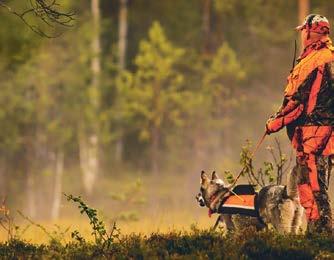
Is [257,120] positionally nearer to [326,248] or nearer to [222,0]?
[222,0]

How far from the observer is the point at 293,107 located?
9.72 meters

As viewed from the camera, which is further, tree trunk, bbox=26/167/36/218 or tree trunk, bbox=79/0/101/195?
tree trunk, bbox=79/0/101/195

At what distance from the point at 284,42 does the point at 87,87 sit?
9823mm

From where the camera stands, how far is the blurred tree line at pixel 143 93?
3656 cm

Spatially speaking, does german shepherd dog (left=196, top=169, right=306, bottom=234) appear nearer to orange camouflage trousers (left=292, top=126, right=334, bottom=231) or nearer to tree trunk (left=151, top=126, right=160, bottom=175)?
orange camouflage trousers (left=292, top=126, right=334, bottom=231)

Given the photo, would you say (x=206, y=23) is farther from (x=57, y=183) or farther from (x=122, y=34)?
(x=57, y=183)

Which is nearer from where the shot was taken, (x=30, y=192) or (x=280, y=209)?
(x=280, y=209)

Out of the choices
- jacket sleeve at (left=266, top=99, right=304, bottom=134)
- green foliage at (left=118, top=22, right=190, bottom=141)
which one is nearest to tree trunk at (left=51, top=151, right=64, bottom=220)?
green foliage at (left=118, top=22, right=190, bottom=141)

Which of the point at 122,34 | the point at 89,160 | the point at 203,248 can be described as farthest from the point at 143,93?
the point at 203,248

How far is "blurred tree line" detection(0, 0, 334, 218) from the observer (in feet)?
120

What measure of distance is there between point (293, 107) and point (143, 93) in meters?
26.2

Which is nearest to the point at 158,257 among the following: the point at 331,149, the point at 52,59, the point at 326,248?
the point at 326,248

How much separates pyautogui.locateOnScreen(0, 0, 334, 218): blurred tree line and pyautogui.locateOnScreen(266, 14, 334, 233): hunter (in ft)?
77.3

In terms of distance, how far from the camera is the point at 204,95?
3862cm
